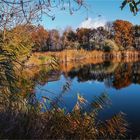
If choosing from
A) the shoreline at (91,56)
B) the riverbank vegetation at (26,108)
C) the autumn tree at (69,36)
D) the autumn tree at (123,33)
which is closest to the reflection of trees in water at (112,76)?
the shoreline at (91,56)

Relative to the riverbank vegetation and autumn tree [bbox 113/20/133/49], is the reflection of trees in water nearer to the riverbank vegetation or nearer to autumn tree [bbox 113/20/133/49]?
the riverbank vegetation

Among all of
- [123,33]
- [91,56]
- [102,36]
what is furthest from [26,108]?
[123,33]

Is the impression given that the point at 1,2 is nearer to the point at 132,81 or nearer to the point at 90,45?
the point at 132,81

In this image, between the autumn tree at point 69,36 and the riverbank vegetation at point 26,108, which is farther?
the autumn tree at point 69,36

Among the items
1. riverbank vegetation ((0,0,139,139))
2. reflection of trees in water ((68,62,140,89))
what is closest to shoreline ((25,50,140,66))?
reflection of trees in water ((68,62,140,89))

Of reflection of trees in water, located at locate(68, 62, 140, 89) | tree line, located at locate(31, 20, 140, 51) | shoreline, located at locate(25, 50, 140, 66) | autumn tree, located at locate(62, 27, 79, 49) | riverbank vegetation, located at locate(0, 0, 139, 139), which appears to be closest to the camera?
riverbank vegetation, located at locate(0, 0, 139, 139)

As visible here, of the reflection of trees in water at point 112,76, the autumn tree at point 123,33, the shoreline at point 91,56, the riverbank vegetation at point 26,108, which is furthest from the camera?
the autumn tree at point 123,33

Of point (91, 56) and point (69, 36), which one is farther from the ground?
point (69, 36)

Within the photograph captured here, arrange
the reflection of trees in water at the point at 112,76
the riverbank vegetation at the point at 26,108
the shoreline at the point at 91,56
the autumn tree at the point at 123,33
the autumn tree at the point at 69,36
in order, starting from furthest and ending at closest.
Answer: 1. the autumn tree at the point at 123,33
2. the autumn tree at the point at 69,36
3. the shoreline at the point at 91,56
4. the reflection of trees in water at the point at 112,76
5. the riverbank vegetation at the point at 26,108

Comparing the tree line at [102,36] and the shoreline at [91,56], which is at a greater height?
the tree line at [102,36]

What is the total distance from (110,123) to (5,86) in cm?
188

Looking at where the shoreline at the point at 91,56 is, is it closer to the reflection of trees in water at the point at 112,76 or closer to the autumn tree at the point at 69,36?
the autumn tree at the point at 69,36

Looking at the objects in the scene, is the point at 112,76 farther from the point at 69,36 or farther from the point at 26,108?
the point at 69,36

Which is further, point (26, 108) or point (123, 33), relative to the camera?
point (123, 33)
